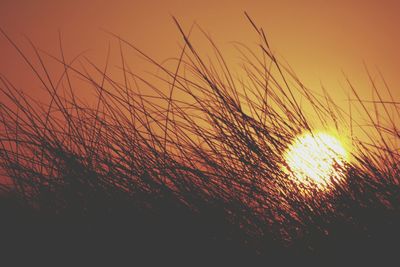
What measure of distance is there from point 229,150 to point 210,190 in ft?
0.73

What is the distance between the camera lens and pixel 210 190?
2.98 feet

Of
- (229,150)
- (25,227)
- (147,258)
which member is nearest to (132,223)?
(147,258)

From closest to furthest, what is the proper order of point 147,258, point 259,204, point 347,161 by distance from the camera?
point 147,258 → point 259,204 → point 347,161

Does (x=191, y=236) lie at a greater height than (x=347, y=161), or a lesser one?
lesser

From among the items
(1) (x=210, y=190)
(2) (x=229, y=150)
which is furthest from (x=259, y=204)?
(2) (x=229, y=150)

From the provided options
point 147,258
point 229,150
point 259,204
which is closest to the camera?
point 147,258

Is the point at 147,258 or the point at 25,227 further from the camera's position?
the point at 25,227

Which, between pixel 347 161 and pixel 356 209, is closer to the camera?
pixel 356 209

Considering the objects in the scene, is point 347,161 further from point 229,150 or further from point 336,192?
point 229,150

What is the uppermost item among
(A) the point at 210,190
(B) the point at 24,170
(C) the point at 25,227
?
(A) the point at 210,190

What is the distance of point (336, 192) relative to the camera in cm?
88

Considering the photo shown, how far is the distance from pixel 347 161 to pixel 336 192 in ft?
0.44

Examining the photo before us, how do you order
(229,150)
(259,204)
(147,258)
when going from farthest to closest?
1. (229,150)
2. (259,204)
3. (147,258)

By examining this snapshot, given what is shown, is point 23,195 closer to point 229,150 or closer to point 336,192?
point 229,150
